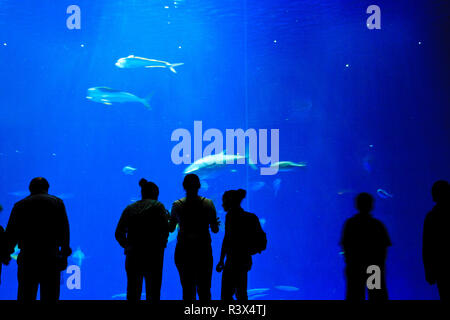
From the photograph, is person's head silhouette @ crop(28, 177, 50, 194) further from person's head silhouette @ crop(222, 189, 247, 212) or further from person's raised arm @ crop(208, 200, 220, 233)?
person's head silhouette @ crop(222, 189, 247, 212)

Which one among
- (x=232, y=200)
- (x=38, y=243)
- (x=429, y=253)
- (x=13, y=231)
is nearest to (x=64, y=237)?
(x=38, y=243)

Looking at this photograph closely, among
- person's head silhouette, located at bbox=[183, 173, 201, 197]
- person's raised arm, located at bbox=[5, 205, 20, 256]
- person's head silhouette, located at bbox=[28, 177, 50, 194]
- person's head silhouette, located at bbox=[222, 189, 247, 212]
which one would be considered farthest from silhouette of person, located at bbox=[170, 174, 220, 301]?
person's raised arm, located at bbox=[5, 205, 20, 256]

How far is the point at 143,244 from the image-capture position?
3.84 metres

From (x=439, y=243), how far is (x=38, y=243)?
3762 mm

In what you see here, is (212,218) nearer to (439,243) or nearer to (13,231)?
(13,231)

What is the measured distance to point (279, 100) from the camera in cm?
1642
